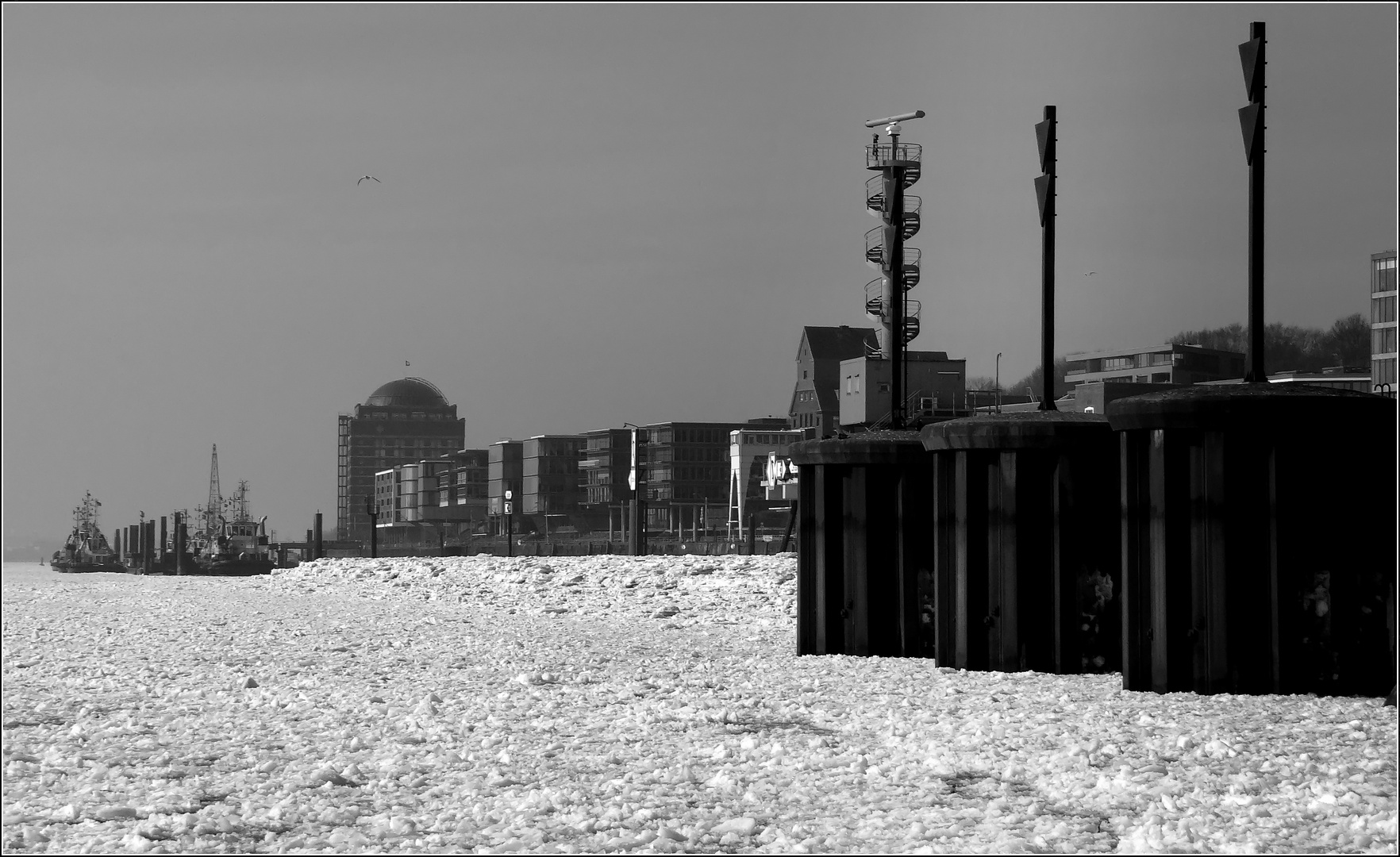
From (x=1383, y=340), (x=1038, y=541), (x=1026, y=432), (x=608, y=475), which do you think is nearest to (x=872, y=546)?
(x=1038, y=541)

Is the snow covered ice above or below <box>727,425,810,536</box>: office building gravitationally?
below

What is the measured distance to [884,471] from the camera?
55.0ft

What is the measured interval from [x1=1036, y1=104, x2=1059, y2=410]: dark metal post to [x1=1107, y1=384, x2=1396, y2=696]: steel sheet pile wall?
417 centimetres

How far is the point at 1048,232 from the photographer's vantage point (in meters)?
16.3

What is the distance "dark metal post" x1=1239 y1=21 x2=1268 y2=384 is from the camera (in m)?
13.1

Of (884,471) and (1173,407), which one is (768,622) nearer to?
(884,471)

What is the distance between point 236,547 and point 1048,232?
131m

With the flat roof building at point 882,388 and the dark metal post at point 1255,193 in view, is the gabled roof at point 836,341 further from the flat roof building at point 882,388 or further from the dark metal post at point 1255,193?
the dark metal post at point 1255,193

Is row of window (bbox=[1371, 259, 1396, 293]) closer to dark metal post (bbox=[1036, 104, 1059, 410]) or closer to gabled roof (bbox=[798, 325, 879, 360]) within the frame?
gabled roof (bbox=[798, 325, 879, 360])

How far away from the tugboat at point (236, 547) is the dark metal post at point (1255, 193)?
11325cm

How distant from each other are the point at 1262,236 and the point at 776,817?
7828 mm

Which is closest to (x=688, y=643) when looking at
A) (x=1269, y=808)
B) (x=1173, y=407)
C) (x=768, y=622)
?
(x=768, y=622)

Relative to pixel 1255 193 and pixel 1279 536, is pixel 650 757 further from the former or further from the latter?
pixel 1255 193

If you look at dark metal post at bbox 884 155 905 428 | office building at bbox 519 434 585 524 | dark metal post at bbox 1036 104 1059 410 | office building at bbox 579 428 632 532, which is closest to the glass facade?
dark metal post at bbox 884 155 905 428
